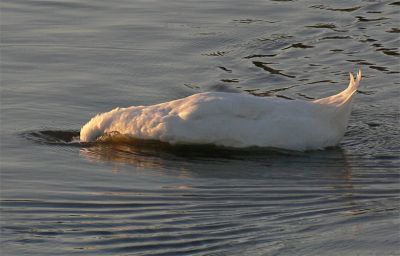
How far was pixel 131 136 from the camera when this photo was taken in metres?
10.0

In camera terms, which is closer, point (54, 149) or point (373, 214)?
point (373, 214)

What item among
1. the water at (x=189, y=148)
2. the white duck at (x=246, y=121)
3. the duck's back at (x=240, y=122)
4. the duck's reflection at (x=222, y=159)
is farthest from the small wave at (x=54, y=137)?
the duck's back at (x=240, y=122)

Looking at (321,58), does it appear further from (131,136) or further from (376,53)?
(131,136)

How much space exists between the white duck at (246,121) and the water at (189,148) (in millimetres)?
131

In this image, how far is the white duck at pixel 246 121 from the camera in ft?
31.3

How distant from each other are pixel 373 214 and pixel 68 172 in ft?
8.20

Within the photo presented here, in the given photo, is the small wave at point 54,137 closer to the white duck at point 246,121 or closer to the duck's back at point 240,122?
the white duck at point 246,121

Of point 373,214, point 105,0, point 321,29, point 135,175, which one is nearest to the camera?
point 373,214

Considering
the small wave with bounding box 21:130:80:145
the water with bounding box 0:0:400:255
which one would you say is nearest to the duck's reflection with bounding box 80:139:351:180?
the water with bounding box 0:0:400:255

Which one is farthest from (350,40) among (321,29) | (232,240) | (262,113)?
(232,240)

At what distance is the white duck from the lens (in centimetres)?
955

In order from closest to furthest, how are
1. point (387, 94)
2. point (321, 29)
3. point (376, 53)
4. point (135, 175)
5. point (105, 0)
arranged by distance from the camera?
point (135, 175) → point (387, 94) → point (376, 53) → point (321, 29) → point (105, 0)

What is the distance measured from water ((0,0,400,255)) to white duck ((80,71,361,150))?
131 millimetres

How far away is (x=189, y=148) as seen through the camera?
9797mm
